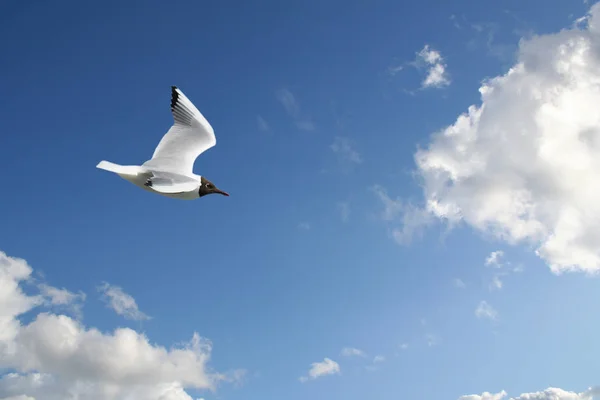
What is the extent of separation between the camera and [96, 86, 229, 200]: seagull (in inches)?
739

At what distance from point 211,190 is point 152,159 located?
9.42 ft

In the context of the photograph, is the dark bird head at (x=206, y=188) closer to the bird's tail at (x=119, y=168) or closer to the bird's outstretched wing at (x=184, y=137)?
the bird's outstretched wing at (x=184, y=137)

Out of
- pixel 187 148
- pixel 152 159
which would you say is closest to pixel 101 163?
pixel 152 159

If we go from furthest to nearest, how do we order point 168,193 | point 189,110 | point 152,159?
point 189,110, point 152,159, point 168,193

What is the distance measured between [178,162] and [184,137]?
146cm

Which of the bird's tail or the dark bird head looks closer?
the bird's tail

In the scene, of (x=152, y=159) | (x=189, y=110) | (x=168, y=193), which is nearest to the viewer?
(x=168, y=193)

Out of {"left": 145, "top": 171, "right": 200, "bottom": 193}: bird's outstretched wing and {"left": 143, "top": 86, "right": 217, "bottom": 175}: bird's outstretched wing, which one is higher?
{"left": 143, "top": 86, "right": 217, "bottom": 175}: bird's outstretched wing

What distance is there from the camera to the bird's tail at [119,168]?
736 inches

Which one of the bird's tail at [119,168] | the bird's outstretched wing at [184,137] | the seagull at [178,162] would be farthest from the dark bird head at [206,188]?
the bird's tail at [119,168]

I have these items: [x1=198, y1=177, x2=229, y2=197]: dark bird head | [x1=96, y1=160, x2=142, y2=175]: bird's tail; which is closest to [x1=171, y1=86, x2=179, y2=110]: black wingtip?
[x1=198, y1=177, x2=229, y2=197]: dark bird head

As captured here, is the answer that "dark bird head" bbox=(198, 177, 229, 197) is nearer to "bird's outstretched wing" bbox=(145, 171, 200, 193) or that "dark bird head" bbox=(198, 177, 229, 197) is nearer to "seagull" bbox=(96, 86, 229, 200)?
"seagull" bbox=(96, 86, 229, 200)

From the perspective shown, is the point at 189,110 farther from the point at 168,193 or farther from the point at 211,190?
the point at 168,193

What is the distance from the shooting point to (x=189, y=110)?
2259cm
